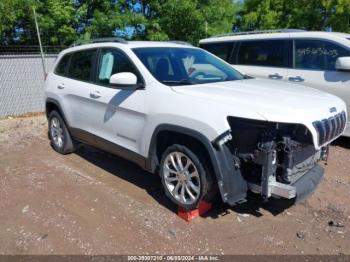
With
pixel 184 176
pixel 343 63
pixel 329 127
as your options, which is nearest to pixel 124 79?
pixel 184 176

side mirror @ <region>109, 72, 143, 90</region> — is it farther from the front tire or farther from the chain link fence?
the chain link fence

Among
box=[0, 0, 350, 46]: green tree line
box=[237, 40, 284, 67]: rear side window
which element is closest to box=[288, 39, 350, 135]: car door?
box=[237, 40, 284, 67]: rear side window

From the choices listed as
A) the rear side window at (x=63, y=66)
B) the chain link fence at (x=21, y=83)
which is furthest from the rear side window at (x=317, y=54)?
the chain link fence at (x=21, y=83)

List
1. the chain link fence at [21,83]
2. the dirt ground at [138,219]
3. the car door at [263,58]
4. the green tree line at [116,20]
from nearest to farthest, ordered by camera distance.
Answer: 1. the dirt ground at [138,219]
2. the car door at [263,58]
3. the chain link fence at [21,83]
4. the green tree line at [116,20]

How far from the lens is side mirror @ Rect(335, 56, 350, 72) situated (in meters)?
5.82

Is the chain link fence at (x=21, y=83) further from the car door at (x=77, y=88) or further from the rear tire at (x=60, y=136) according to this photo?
the car door at (x=77, y=88)

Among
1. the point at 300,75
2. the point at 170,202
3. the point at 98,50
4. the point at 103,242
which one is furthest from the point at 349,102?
the point at 103,242

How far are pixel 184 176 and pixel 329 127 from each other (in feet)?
4.89

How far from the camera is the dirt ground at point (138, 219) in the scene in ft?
11.7

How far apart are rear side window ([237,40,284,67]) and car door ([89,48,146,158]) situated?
3368 millimetres

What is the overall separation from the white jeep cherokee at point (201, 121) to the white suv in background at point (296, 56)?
2.02 m

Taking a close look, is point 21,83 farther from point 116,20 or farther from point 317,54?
point 317,54

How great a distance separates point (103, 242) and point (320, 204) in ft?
8.07

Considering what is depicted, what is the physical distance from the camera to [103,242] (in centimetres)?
365
